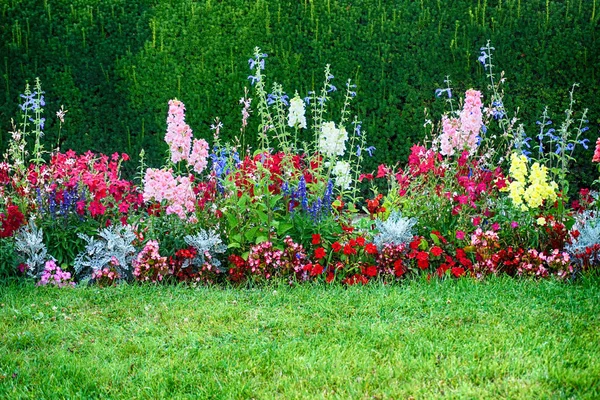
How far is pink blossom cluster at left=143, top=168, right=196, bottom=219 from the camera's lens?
192 inches

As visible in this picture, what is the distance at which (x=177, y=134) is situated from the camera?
17.0 feet

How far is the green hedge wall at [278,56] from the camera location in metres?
6.95

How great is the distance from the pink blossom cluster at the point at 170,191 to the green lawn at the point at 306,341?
602mm

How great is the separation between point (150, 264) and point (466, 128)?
242cm

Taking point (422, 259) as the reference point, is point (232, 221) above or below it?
above

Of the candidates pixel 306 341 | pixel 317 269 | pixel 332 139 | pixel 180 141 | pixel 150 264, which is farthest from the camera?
pixel 180 141

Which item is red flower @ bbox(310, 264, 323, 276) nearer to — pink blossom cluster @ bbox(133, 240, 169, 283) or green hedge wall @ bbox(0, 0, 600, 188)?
pink blossom cluster @ bbox(133, 240, 169, 283)

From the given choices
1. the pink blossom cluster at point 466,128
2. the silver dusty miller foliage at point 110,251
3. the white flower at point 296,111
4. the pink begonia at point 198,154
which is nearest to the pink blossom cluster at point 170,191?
the pink begonia at point 198,154

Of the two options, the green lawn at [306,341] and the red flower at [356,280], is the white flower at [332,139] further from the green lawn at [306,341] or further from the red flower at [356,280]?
the green lawn at [306,341]

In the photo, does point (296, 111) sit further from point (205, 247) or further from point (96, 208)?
point (96, 208)

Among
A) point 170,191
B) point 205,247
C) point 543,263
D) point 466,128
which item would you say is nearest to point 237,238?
point 205,247

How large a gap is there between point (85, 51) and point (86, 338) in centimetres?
423

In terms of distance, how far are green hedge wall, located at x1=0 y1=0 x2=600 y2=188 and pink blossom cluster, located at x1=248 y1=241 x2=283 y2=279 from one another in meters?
2.55

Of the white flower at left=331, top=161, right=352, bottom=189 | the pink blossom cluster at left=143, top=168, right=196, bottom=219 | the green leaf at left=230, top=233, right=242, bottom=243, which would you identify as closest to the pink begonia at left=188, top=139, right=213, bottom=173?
the pink blossom cluster at left=143, top=168, right=196, bottom=219
